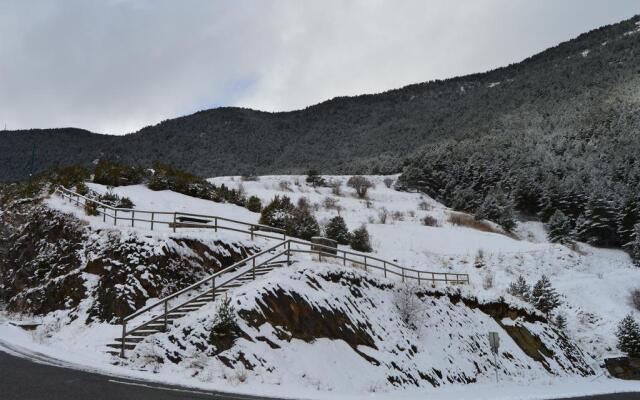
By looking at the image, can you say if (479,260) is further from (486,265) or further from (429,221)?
(429,221)

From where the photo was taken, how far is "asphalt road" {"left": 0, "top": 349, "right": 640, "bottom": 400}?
9578 mm

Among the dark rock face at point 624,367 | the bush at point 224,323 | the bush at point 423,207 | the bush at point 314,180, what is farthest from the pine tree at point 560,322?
the bush at point 314,180

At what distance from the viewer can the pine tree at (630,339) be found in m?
33.2

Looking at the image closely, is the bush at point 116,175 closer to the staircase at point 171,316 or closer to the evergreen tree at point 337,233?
the evergreen tree at point 337,233

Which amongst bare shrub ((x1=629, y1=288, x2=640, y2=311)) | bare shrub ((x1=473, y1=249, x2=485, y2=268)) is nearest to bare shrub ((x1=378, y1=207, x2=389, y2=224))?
bare shrub ((x1=473, y1=249, x2=485, y2=268))

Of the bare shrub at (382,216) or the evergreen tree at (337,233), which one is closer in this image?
the evergreen tree at (337,233)

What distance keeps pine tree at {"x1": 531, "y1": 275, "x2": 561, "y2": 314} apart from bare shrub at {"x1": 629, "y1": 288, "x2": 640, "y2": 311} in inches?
318

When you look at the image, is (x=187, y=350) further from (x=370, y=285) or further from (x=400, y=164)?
(x=400, y=164)

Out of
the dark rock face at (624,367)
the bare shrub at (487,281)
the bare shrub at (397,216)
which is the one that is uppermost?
the bare shrub at (397,216)

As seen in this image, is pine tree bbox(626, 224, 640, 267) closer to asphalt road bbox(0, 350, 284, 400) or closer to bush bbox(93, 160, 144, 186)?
bush bbox(93, 160, 144, 186)

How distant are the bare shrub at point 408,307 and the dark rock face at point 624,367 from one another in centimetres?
1801

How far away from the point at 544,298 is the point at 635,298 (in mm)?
11575

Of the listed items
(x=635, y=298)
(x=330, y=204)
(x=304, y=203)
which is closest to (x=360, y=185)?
(x=330, y=204)

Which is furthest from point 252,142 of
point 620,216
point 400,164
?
point 620,216
